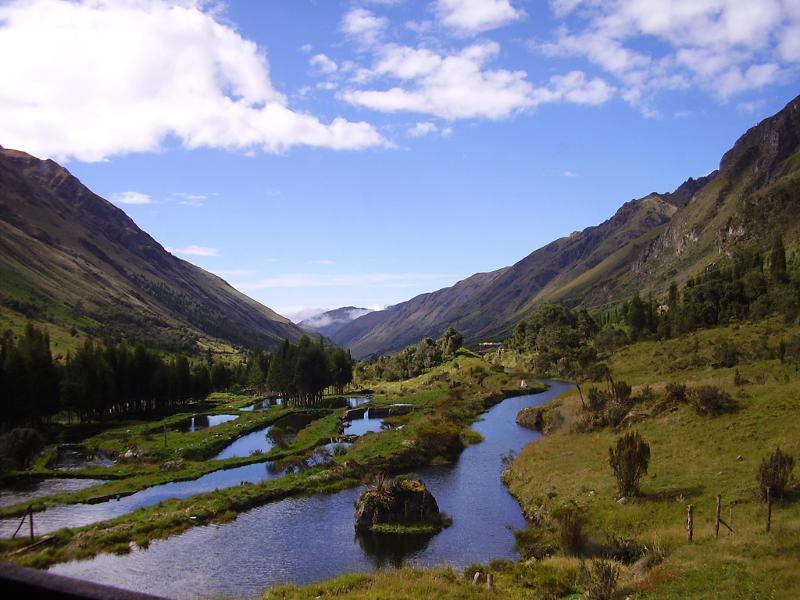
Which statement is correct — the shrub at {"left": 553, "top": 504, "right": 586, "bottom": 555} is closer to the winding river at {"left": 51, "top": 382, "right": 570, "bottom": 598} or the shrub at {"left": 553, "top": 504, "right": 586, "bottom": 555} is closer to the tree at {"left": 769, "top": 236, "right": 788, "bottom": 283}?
the winding river at {"left": 51, "top": 382, "right": 570, "bottom": 598}

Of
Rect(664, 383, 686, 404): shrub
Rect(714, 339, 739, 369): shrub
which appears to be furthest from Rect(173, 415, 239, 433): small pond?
Rect(714, 339, 739, 369): shrub

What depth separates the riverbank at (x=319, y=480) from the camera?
47.1m

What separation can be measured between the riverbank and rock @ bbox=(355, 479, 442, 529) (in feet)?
41.4

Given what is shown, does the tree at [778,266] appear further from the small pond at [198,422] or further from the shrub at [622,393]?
the small pond at [198,422]

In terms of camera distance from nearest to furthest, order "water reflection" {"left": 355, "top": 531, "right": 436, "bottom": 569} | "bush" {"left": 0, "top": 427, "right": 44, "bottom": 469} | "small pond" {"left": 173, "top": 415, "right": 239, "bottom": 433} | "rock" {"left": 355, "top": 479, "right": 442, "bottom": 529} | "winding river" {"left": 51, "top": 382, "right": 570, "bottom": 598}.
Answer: "winding river" {"left": 51, "top": 382, "right": 570, "bottom": 598} → "water reflection" {"left": 355, "top": 531, "right": 436, "bottom": 569} → "rock" {"left": 355, "top": 479, "right": 442, "bottom": 529} → "bush" {"left": 0, "top": 427, "right": 44, "bottom": 469} → "small pond" {"left": 173, "top": 415, "right": 239, "bottom": 433}

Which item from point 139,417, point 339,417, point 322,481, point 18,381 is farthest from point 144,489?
point 139,417

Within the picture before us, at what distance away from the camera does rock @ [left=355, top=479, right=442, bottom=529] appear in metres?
53.4

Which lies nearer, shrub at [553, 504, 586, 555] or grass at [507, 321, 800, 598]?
grass at [507, 321, 800, 598]

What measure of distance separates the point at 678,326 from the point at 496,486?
107029 mm

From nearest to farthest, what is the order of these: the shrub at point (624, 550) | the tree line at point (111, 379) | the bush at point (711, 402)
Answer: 1. the shrub at point (624, 550)
2. the bush at point (711, 402)
3. the tree line at point (111, 379)

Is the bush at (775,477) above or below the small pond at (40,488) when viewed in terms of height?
above

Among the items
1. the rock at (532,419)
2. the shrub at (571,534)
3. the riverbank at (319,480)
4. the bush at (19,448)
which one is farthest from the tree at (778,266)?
the bush at (19,448)

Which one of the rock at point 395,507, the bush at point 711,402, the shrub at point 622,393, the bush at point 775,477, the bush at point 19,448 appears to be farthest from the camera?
the shrub at point 622,393

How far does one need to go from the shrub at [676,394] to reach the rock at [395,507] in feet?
113
